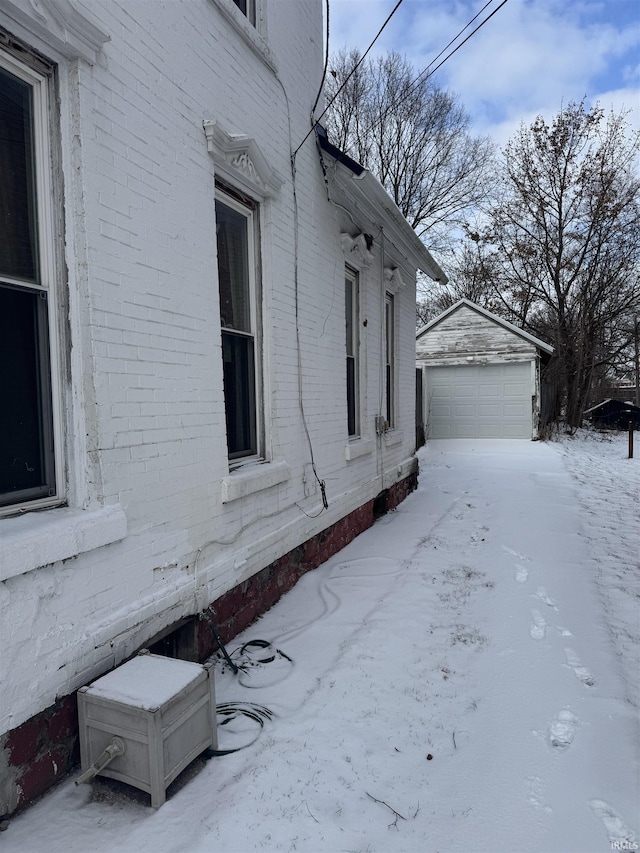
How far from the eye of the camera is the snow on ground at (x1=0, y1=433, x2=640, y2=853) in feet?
6.79

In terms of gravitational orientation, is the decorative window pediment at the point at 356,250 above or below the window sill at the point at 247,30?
below

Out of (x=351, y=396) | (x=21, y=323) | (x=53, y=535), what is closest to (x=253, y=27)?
(x=21, y=323)

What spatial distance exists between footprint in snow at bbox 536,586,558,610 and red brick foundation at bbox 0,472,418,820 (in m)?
2.03

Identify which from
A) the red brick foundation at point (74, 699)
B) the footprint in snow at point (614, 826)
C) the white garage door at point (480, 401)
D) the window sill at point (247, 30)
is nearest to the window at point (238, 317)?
the red brick foundation at point (74, 699)

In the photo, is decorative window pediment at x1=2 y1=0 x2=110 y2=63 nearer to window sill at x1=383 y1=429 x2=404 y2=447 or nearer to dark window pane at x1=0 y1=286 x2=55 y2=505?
dark window pane at x1=0 y1=286 x2=55 y2=505

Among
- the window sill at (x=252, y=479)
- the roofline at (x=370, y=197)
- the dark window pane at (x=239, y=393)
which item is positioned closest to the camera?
the window sill at (x=252, y=479)

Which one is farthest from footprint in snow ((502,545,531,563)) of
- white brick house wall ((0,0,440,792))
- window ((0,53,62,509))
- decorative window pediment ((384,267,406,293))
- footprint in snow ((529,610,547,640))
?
window ((0,53,62,509))

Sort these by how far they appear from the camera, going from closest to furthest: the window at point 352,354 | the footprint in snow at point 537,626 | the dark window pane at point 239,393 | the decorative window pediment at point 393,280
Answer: the footprint in snow at point 537,626 < the dark window pane at point 239,393 < the window at point 352,354 < the decorative window pediment at point 393,280

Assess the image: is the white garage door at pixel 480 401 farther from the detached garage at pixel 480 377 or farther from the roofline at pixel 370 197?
the roofline at pixel 370 197

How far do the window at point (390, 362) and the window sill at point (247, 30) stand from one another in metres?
4.07

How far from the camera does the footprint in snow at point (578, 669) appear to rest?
125 inches

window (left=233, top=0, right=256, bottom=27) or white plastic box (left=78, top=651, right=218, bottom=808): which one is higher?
window (left=233, top=0, right=256, bottom=27)

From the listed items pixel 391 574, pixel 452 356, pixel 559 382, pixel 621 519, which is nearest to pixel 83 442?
pixel 391 574

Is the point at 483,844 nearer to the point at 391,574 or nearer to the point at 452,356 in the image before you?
the point at 391,574
